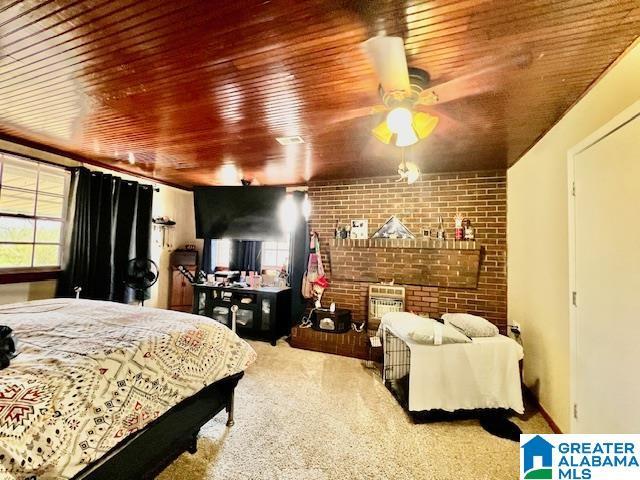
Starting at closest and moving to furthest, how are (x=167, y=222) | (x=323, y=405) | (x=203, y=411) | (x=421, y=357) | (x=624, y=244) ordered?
(x=624, y=244), (x=203, y=411), (x=421, y=357), (x=323, y=405), (x=167, y=222)

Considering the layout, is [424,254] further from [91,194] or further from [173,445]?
[91,194]

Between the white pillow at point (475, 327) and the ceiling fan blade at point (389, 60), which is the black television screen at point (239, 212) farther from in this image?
the ceiling fan blade at point (389, 60)

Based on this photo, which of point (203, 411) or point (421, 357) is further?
point (421, 357)

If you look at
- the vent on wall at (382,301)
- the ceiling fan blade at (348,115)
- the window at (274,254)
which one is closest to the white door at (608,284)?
the ceiling fan blade at (348,115)

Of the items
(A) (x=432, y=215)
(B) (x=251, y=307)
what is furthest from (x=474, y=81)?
(B) (x=251, y=307)

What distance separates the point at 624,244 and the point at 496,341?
1.15 metres

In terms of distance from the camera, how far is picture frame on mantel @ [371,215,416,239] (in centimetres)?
379

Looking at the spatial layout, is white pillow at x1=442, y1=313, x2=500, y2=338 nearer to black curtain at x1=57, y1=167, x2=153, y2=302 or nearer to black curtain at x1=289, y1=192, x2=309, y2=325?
black curtain at x1=289, y1=192, x2=309, y2=325

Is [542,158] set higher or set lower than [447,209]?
higher

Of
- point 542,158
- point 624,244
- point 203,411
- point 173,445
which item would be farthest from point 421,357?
point 542,158

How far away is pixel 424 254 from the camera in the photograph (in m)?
3.68

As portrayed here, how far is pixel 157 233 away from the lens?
456 centimetres

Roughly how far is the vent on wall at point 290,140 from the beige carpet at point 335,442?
2.25 m

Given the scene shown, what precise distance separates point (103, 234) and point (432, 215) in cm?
400
